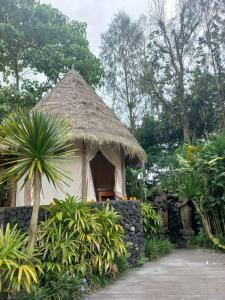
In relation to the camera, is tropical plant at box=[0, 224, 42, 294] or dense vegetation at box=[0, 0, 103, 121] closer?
tropical plant at box=[0, 224, 42, 294]

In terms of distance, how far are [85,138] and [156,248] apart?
3567 millimetres

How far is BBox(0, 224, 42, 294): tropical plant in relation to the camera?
409cm

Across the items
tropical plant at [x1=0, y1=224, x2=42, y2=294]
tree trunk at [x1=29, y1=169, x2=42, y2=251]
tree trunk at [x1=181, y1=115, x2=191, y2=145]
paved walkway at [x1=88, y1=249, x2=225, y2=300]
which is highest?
tree trunk at [x1=181, y1=115, x2=191, y2=145]

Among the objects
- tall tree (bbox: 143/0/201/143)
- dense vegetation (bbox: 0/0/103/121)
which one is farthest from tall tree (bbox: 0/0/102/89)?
tall tree (bbox: 143/0/201/143)

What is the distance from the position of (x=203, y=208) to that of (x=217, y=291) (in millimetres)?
4564

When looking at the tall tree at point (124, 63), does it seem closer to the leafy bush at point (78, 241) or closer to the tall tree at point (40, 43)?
the tall tree at point (40, 43)

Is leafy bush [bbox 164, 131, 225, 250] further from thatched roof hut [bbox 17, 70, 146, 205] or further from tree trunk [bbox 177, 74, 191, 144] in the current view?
tree trunk [bbox 177, 74, 191, 144]

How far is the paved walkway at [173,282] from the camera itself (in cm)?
469

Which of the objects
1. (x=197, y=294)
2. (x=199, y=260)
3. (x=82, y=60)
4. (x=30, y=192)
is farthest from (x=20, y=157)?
(x=82, y=60)

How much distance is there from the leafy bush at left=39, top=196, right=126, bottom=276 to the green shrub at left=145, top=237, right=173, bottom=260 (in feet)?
7.50

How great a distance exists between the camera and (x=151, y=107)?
17234 millimetres

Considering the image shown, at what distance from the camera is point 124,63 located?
60.4 ft

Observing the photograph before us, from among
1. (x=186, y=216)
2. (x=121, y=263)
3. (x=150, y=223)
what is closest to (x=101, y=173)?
(x=150, y=223)

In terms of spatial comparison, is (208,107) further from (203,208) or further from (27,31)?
(27,31)
